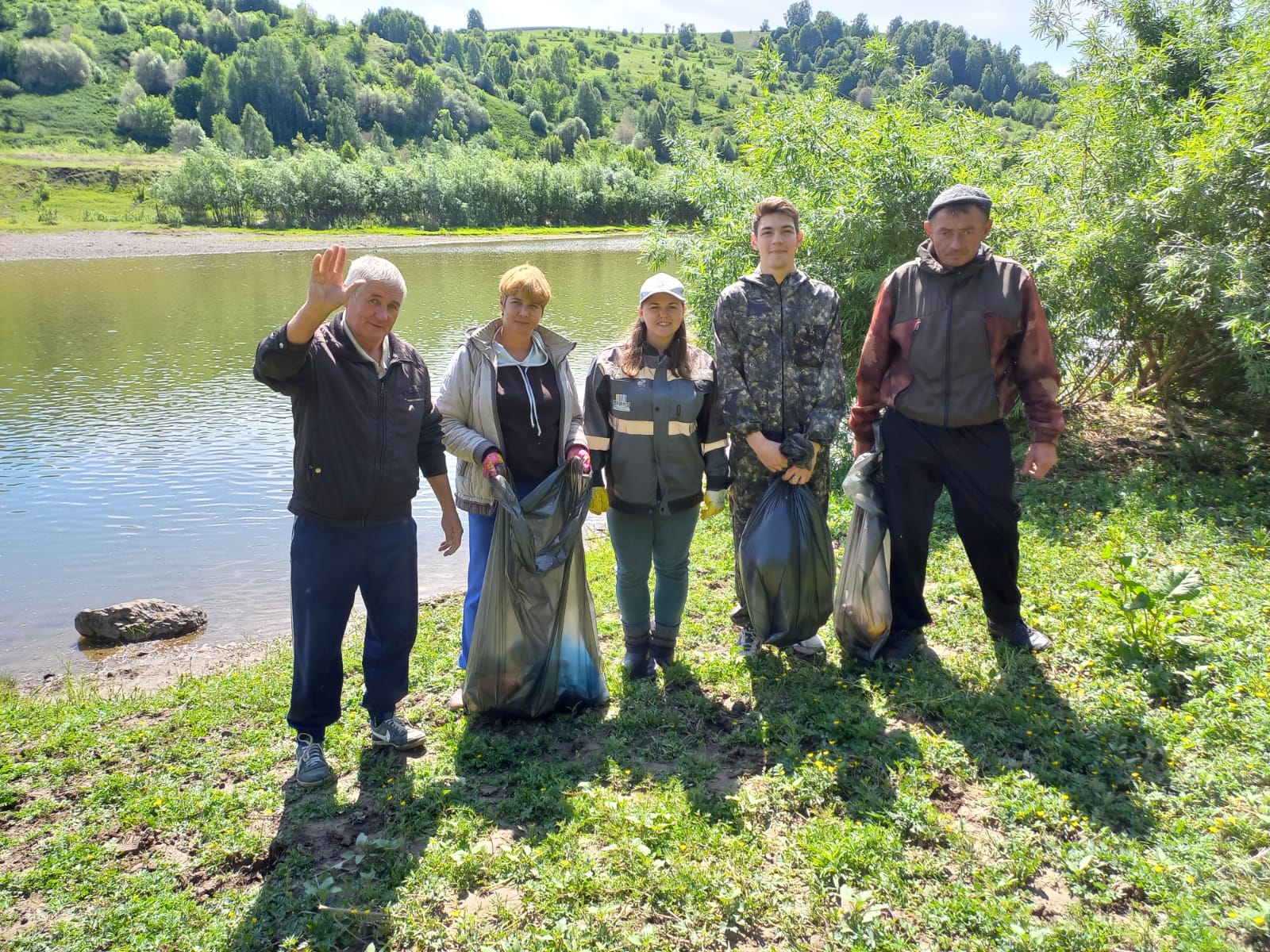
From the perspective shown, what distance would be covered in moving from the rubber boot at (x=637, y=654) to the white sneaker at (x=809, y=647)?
0.81 metres

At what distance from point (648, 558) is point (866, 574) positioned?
115 cm

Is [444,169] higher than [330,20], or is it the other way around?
[330,20]

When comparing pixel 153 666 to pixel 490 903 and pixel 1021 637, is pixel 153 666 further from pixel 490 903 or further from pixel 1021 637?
pixel 1021 637

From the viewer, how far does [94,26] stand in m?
147

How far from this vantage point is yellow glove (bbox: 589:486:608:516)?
4.08 metres

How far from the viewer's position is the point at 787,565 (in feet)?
13.5

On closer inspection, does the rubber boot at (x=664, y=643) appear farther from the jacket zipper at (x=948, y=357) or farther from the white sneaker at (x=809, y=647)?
the jacket zipper at (x=948, y=357)

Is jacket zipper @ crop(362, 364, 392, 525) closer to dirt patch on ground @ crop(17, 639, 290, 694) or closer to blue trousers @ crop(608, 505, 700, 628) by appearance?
blue trousers @ crop(608, 505, 700, 628)

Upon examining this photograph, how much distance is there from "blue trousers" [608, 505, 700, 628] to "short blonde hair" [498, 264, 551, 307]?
3.77 feet

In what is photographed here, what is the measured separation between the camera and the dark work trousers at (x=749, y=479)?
437 cm

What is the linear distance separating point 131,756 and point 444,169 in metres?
76.0

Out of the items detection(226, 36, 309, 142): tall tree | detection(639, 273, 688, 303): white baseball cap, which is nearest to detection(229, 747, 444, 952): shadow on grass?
detection(639, 273, 688, 303): white baseball cap

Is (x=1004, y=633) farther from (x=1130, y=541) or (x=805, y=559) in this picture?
(x=1130, y=541)

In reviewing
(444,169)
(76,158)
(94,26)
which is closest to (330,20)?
(94,26)
